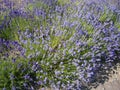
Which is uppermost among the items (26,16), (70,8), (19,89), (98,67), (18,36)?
(70,8)

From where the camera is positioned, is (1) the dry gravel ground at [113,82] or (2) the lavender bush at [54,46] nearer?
(2) the lavender bush at [54,46]

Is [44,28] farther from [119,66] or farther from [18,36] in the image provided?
[119,66]

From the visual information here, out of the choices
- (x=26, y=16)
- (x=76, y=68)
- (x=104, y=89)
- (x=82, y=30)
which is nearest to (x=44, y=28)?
(x=26, y=16)

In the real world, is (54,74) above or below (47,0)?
below

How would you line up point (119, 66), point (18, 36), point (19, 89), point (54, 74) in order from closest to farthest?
point (19, 89) < point (54, 74) < point (18, 36) < point (119, 66)

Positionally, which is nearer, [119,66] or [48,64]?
[48,64]

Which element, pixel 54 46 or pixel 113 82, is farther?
pixel 113 82

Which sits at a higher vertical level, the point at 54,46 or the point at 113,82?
the point at 54,46

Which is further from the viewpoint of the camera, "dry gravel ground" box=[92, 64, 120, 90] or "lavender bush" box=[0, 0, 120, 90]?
"dry gravel ground" box=[92, 64, 120, 90]
